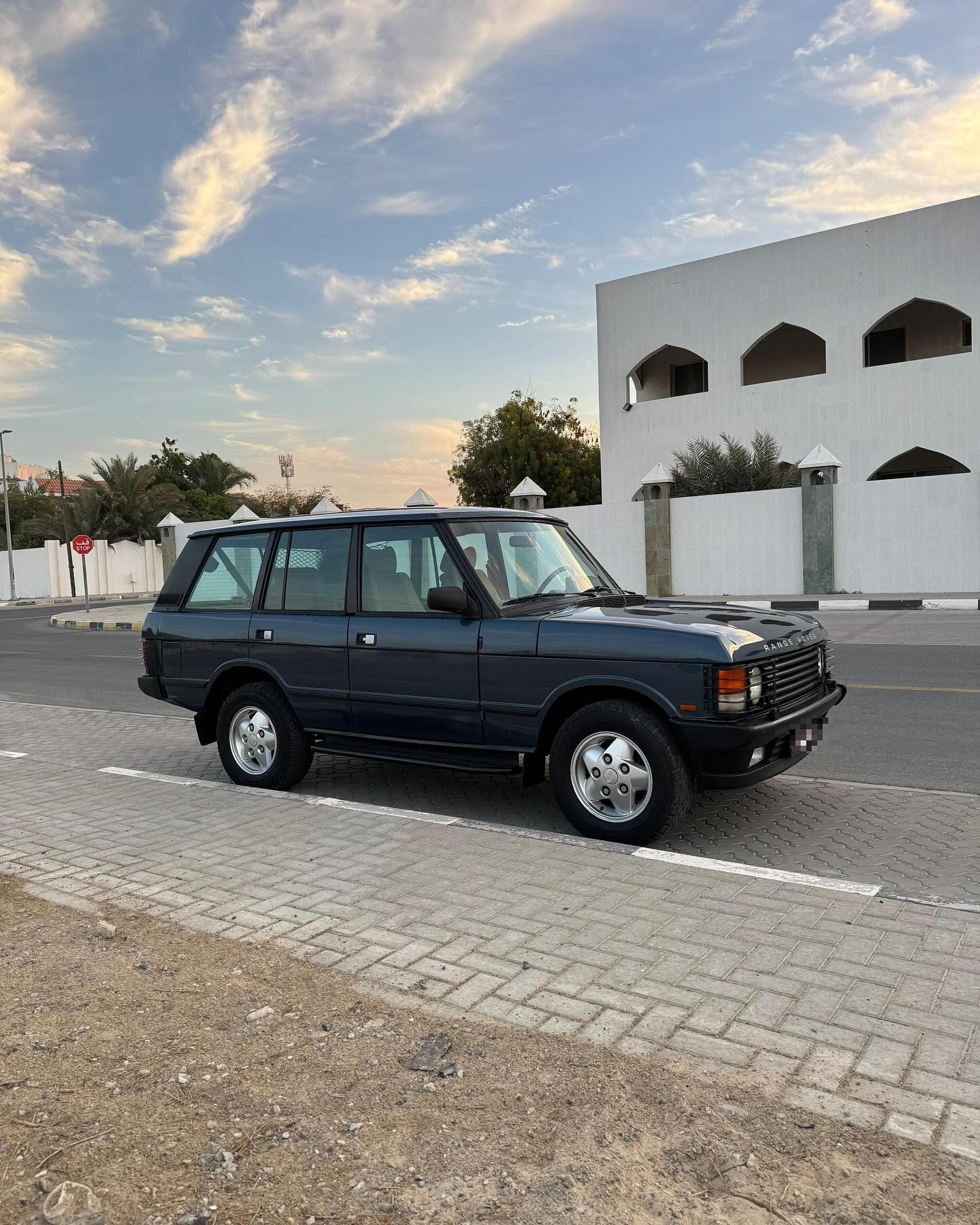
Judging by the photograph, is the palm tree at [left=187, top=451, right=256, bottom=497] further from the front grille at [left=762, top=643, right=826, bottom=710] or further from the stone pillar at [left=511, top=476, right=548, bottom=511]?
the front grille at [left=762, top=643, right=826, bottom=710]

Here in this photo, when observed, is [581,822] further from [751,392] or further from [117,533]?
[117,533]

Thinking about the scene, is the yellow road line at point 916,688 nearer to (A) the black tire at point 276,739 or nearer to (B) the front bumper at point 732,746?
(B) the front bumper at point 732,746

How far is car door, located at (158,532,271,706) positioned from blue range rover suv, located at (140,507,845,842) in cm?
1

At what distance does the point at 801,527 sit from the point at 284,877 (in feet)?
66.2

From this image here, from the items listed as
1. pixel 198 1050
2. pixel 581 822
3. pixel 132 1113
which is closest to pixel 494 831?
pixel 581 822

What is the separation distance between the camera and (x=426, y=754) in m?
5.86

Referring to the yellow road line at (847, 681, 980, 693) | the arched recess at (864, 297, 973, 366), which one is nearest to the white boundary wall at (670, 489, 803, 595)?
the arched recess at (864, 297, 973, 366)

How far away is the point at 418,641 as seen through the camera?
19.0 feet

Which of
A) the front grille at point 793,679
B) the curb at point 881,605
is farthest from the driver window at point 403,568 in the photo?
the curb at point 881,605

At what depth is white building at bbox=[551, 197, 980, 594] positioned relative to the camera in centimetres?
2220

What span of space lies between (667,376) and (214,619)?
105 feet

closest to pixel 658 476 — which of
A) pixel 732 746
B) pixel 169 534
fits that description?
pixel 732 746

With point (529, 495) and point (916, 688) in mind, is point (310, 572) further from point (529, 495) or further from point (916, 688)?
point (529, 495)

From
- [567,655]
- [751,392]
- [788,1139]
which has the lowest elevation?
[788,1139]
